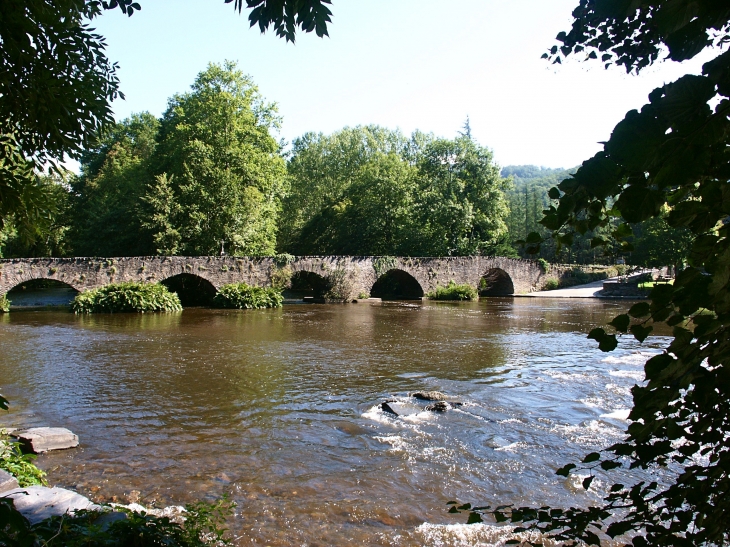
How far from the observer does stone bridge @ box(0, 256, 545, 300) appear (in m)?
24.5

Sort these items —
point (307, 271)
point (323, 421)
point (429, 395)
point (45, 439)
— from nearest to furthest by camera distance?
1. point (45, 439)
2. point (323, 421)
3. point (429, 395)
4. point (307, 271)

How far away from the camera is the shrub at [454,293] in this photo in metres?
35.3

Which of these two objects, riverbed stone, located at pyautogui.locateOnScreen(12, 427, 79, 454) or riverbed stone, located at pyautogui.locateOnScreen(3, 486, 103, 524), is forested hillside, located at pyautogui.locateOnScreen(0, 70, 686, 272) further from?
riverbed stone, located at pyautogui.locateOnScreen(3, 486, 103, 524)

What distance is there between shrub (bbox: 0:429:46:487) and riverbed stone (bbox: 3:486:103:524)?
30.1 inches

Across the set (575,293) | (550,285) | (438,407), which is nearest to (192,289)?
(438,407)

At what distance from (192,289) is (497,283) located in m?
22.5

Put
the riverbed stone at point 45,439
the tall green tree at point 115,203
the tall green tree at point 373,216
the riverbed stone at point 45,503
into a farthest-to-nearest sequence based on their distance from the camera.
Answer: the tall green tree at point 373,216 → the tall green tree at point 115,203 → the riverbed stone at point 45,439 → the riverbed stone at point 45,503

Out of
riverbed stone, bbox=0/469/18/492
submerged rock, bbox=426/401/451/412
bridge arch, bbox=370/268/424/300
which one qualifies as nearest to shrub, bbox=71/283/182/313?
bridge arch, bbox=370/268/424/300

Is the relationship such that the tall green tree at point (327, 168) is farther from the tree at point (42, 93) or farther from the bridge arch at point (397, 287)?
the tree at point (42, 93)

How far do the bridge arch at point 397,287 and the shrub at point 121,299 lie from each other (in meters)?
15.3

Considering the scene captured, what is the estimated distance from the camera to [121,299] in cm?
2405

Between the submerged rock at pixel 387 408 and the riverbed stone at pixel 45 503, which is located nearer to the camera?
the riverbed stone at pixel 45 503

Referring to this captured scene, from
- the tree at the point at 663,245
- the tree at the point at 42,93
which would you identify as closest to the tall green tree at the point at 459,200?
the tree at the point at 663,245

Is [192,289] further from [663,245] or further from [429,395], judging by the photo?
[663,245]
